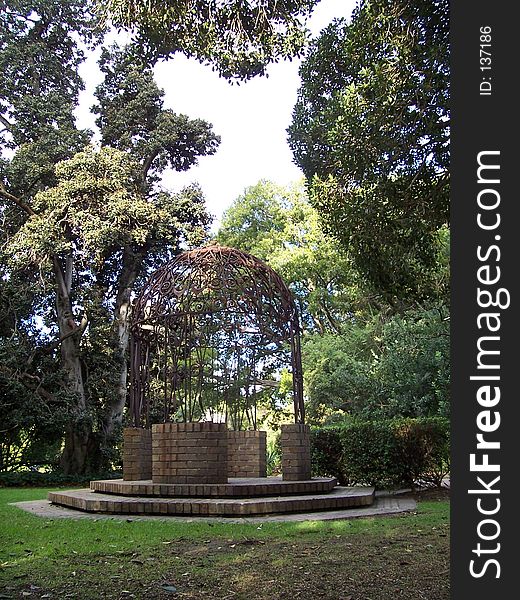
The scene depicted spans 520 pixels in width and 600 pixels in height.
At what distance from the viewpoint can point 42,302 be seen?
789 inches

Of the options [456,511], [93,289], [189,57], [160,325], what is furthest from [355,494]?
[93,289]

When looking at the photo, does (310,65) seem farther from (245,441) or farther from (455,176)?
(455,176)

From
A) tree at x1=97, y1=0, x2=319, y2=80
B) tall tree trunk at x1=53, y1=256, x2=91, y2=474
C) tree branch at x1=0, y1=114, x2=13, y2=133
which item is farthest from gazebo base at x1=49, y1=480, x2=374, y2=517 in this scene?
tree branch at x1=0, y1=114, x2=13, y2=133

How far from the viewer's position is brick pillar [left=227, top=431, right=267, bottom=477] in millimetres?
12023

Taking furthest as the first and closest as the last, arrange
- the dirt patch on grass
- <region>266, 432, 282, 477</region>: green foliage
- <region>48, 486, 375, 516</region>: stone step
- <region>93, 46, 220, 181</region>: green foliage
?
<region>93, 46, 220, 181</region>: green foliage → <region>266, 432, 282, 477</region>: green foliage → <region>48, 486, 375, 516</region>: stone step → the dirt patch on grass

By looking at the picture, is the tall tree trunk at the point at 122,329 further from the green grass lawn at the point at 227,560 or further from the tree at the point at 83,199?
the green grass lawn at the point at 227,560

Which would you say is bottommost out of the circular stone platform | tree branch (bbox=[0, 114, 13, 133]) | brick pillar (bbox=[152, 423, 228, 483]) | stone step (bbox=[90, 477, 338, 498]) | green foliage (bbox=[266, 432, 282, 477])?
green foliage (bbox=[266, 432, 282, 477])

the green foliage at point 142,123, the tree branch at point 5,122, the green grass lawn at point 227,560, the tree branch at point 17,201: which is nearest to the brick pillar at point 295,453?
the green grass lawn at point 227,560

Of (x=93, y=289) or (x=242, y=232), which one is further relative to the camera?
(x=242, y=232)

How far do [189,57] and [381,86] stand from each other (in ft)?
7.95

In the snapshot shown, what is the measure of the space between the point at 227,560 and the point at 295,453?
4.85 meters

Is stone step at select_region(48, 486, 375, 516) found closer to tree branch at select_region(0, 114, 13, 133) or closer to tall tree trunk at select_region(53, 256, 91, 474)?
tall tree trunk at select_region(53, 256, 91, 474)

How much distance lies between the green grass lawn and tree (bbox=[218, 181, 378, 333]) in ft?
48.7

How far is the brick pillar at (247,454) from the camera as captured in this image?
12023 millimetres
